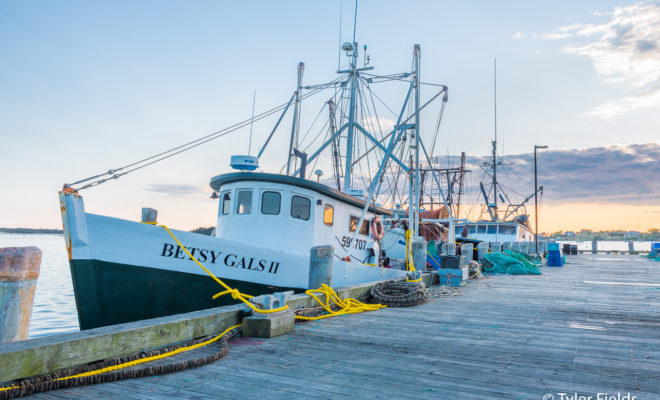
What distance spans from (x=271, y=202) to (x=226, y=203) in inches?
59.4

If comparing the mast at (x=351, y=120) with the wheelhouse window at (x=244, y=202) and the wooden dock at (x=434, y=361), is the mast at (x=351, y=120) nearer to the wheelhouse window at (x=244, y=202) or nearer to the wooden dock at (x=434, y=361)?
the wheelhouse window at (x=244, y=202)

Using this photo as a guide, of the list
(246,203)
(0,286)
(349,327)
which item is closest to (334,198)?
(246,203)

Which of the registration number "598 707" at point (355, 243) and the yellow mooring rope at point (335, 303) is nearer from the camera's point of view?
the yellow mooring rope at point (335, 303)

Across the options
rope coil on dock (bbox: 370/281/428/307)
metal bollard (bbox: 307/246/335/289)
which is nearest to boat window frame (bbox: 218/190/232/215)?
metal bollard (bbox: 307/246/335/289)

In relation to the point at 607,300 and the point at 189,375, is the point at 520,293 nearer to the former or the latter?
the point at 607,300

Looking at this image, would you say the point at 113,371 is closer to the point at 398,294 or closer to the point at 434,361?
the point at 434,361

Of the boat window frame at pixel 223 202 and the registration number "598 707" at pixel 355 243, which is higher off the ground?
the boat window frame at pixel 223 202

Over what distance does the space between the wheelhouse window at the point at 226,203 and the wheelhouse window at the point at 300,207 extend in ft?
6.02

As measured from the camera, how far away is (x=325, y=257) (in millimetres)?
8125

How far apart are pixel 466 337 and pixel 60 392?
4.74 m

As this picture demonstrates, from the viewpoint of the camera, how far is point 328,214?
1273 cm

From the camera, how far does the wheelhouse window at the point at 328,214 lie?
12480mm
